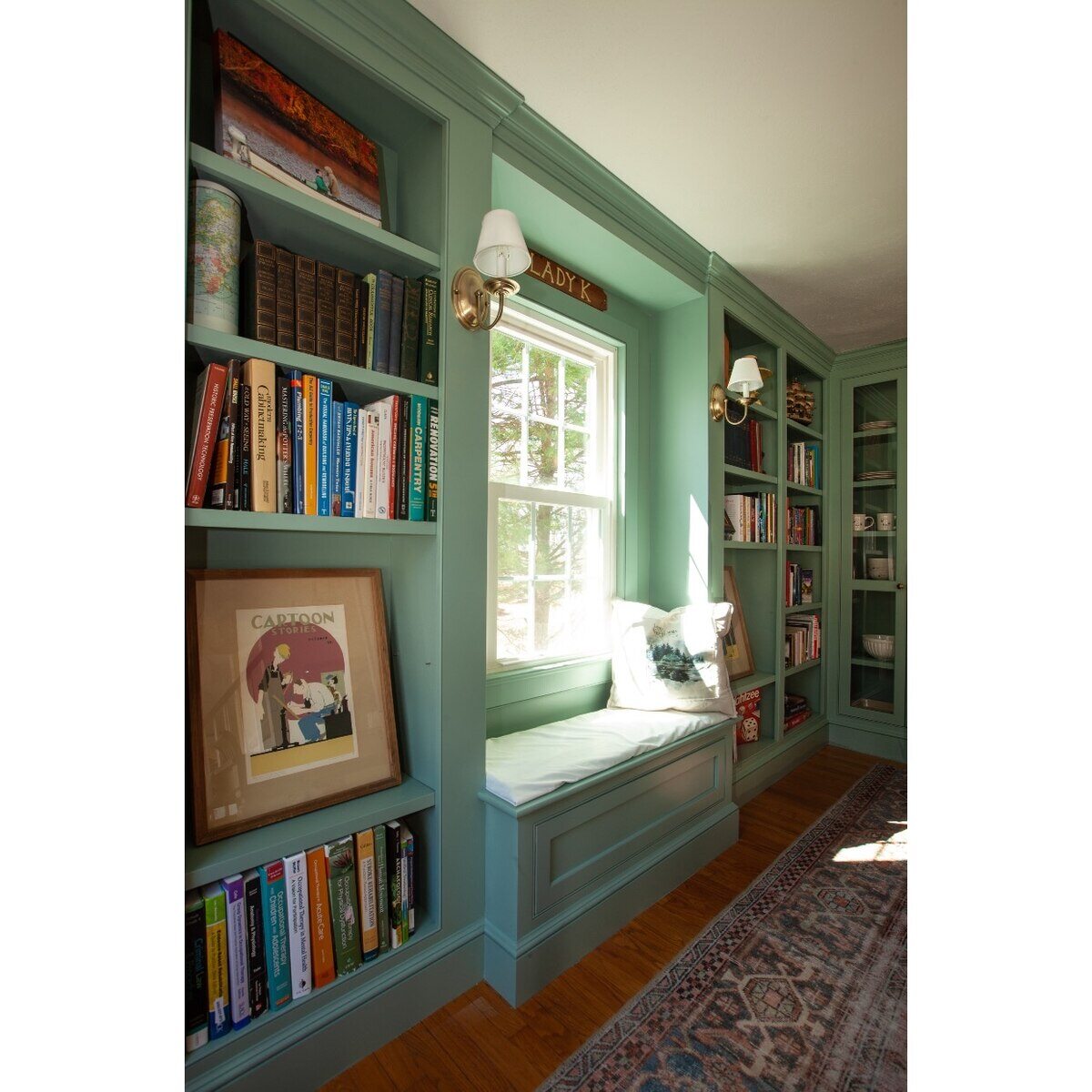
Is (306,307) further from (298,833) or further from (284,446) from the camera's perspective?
(298,833)

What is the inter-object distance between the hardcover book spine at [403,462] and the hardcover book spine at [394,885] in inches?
31.8

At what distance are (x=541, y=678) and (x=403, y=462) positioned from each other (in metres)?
1.12

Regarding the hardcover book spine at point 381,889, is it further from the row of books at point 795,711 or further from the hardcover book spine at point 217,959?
the row of books at point 795,711

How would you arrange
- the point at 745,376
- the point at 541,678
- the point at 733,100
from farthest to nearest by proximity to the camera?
the point at 745,376 → the point at 541,678 → the point at 733,100

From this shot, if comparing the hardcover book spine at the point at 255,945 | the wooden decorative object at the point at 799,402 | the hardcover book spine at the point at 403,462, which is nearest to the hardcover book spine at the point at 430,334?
the hardcover book spine at the point at 403,462

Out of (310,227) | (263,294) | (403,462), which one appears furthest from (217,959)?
(310,227)

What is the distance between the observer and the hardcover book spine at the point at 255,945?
1.22 metres

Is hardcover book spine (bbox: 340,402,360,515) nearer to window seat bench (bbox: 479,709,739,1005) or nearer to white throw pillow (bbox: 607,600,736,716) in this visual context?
window seat bench (bbox: 479,709,739,1005)

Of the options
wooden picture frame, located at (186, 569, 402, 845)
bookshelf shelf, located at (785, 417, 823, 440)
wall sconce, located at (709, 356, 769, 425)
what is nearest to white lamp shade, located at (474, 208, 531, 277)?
wooden picture frame, located at (186, 569, 402, 845)

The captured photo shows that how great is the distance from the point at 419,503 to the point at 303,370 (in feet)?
1.34

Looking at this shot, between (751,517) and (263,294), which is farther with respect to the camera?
(751,517)

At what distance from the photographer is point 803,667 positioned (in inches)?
141

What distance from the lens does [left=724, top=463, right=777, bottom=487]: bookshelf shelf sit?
9.29 ft
